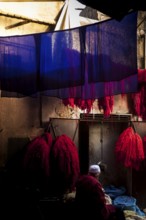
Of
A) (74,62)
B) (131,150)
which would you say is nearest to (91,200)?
(131,150)

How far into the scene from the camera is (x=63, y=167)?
834 cm

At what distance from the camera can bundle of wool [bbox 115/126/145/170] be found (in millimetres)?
9031

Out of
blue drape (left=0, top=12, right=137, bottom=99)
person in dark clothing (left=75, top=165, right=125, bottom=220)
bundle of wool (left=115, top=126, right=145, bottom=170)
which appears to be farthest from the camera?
bundle of wool (left=115, top=126, right=145, bottom=170)

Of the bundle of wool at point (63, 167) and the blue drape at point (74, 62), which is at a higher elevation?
the blue drape at point (74, 62)

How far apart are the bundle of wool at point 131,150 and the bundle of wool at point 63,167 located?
147 centimetres

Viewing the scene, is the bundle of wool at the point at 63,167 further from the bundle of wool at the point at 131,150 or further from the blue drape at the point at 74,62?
the blue drape at the point at 74,62

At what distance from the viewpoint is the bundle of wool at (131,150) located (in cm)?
903

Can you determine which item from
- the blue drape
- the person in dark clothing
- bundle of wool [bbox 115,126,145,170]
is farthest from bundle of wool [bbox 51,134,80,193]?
the blue drape

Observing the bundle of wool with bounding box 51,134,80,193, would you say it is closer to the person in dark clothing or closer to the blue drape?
the person in dark clothing

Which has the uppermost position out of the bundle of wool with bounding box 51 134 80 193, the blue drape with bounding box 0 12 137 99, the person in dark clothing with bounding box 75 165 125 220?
the blue drape with bounding box 0 12 137 99

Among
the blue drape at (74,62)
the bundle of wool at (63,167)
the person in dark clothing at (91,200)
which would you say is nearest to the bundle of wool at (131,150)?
the bundle of wool at (63,167)

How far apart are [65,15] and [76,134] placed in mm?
3582

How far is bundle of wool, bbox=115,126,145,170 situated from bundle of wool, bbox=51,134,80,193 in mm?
1467

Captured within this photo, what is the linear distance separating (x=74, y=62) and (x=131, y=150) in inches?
133
